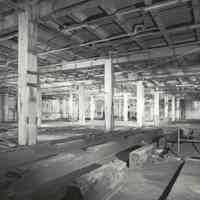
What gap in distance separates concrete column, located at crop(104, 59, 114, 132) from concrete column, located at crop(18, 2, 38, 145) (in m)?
4.88

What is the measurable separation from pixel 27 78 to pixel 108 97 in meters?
5.23

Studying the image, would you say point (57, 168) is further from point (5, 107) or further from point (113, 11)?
point (5, 107)

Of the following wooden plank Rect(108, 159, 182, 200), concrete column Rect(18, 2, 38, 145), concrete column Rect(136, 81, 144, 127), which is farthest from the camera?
concrete column Rect(136, 81, 144, 127)

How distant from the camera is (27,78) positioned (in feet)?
21.3

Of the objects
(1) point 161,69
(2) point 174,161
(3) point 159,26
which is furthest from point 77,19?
(1) point 161,69

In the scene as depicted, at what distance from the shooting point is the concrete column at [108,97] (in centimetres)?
1069

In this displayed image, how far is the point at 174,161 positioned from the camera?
6.60 meters

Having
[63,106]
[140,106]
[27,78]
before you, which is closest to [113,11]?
[27,78]

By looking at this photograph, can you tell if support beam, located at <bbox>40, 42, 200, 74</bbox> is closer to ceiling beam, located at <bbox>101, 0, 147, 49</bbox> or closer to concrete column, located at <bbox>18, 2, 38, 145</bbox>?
ceiling beam, located at <bbox>101, 0, 147, 49</bbox>

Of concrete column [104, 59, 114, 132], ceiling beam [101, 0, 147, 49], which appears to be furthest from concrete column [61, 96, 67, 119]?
ceiling beam [101, 0, 147, 49]

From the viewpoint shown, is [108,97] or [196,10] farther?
[108,97]

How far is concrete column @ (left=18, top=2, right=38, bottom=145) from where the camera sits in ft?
20.9

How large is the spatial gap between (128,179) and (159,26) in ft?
18.0

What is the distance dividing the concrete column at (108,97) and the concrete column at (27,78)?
4881 millimetres
